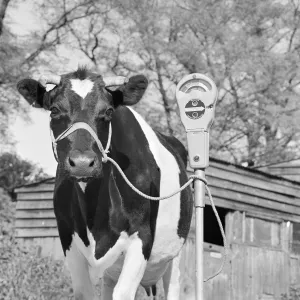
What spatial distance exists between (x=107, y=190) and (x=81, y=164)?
0.68m

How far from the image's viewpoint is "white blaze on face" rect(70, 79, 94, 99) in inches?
152

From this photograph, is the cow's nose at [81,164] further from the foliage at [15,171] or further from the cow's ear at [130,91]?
the foliage at [15,171]

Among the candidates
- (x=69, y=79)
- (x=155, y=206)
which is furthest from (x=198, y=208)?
(x=69, y=79)

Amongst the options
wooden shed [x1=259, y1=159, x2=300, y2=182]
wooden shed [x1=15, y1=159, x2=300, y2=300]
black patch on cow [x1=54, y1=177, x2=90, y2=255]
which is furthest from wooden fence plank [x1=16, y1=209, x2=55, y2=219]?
black patch on cow [x1=54, y1=177, x2=90, y2=255]

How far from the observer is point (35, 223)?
55.0ft

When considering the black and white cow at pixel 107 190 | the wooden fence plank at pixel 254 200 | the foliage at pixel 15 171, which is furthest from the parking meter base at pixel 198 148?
the foliage at pixel 15 171

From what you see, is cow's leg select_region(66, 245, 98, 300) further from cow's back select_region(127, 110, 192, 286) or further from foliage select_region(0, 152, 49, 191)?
foliage select_region(0, 152, 49, 191)

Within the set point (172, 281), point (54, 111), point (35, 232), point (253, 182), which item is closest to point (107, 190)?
point (54, 111)

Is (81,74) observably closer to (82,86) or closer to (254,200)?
(82,86)

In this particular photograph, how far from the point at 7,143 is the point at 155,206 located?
1759 cm

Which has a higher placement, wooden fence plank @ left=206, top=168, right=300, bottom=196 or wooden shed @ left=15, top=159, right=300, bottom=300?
wooden fence plank @ left=206, top=168, right=300, bottom=196

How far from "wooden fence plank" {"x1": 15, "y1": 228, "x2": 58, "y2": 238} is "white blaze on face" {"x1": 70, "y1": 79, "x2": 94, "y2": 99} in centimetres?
1229

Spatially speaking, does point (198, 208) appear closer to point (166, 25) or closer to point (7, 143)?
point (7, 143)

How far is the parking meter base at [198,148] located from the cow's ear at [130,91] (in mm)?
764
